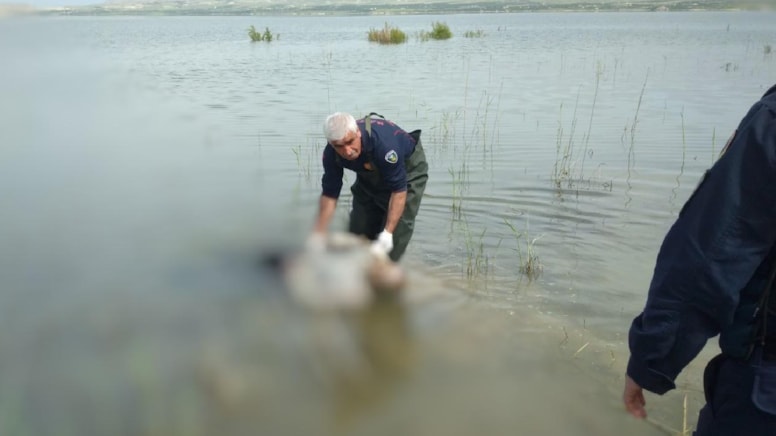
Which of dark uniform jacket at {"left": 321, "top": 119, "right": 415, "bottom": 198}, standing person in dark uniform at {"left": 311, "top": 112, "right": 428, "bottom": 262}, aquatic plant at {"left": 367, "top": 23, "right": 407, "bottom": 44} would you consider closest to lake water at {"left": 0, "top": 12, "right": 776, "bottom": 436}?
standing person in dark uniform at {"left": 311, "top": 112, "right": 428, "bottom": 262}

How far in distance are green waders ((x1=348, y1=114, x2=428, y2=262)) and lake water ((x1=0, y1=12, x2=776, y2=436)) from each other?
0.29 meters

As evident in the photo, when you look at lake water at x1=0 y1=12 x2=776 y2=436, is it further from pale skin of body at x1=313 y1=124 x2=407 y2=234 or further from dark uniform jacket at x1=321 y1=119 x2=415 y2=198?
dark uniform jacket at x1=321 y1=119 x2=415 y2=198

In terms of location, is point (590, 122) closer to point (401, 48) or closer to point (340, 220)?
point (340, 220)

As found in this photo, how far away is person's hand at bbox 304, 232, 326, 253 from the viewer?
4.64 metres

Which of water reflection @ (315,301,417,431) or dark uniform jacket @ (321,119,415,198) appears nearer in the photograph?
water reflection @ (315,301,417,431)

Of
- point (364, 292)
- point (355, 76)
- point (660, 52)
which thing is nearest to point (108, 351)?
point (364, 292)

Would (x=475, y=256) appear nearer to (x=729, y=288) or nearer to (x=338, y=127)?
(x=338, y=127)

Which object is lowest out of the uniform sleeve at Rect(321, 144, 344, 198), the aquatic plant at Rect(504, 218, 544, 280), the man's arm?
the aquatic plant at Rect(504, 218, 544, 280)

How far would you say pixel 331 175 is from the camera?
4.76 m

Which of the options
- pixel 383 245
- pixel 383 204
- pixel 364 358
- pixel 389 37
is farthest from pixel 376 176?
pixel 389 37

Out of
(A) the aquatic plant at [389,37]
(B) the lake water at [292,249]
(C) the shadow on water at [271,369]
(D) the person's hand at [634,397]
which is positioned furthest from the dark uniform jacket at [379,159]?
(A) the aquatic plant at [389,37]

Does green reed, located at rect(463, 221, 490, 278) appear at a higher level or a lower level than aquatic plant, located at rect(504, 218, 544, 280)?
lower

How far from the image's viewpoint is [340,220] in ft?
18.2

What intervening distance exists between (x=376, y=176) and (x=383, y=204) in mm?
261
